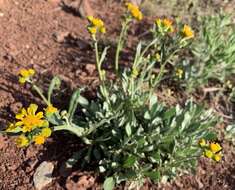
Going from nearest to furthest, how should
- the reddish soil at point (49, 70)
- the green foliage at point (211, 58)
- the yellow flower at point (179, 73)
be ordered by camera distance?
the reddish soil at point (49, 70), the yellow flower at point (179, 73), the green foliage at point (211, 58)

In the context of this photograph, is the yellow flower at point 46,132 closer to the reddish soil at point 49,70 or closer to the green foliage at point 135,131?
the green foliage at point 135,131

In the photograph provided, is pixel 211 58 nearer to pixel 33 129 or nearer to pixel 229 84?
pixel 229 84

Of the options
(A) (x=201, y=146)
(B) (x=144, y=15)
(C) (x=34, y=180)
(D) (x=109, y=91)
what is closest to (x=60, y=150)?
(C) (x=34, y=180)

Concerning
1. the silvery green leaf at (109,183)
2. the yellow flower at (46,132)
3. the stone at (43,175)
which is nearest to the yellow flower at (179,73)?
the silvery green leaf at (109,183)

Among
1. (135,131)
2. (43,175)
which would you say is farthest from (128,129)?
(43,175)

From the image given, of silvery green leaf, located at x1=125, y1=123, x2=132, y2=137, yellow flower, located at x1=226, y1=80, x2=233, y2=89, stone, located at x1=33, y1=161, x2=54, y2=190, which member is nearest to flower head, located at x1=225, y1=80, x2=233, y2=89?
yellow flower, located at x1=226, y1=80, x2=233, y2=89

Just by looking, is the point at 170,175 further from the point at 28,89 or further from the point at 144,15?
the point at 144,15

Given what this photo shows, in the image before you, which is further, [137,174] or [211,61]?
[211,61]
